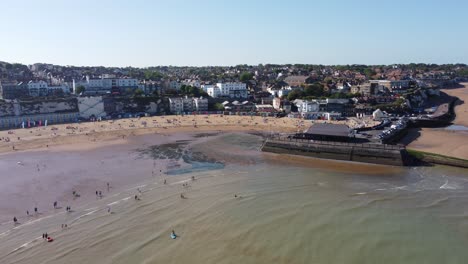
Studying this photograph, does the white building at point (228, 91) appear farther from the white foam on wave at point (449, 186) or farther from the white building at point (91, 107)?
the white foam on wave at point (449, 186)

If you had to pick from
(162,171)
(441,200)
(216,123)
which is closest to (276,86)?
(216,123)

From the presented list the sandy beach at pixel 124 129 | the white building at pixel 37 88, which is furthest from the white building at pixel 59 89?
the sandy beach at pixel 124 129

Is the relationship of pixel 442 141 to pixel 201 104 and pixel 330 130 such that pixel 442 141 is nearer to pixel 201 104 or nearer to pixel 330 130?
pixel 330 130

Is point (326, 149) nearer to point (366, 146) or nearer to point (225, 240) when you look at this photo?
point (366, 146)

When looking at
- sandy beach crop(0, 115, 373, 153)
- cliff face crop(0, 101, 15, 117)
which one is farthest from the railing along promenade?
cliff face crop(0, 101, 15, 117)

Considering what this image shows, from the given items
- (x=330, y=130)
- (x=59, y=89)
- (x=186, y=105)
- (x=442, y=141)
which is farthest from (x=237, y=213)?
(x=59, y=89)

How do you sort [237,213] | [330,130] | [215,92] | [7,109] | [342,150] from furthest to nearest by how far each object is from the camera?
[215,92] → [7,109] → [330,130] → [342,150] → [237,213]

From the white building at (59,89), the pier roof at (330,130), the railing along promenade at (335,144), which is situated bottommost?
the railing along promenade at (335,144)

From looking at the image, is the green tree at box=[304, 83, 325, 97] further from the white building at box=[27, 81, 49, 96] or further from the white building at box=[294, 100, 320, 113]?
the white building at box=[27, 81, 49, 96]
